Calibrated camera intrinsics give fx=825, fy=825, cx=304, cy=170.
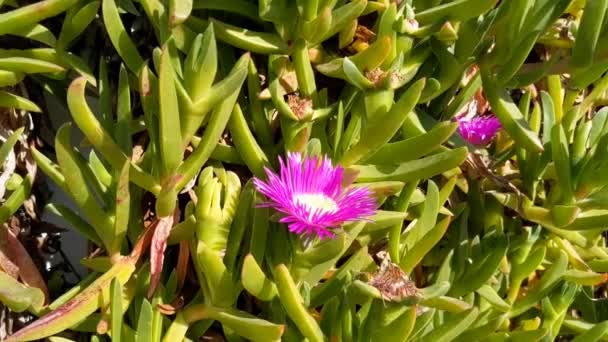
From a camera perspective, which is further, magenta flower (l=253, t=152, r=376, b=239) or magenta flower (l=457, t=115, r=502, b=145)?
magenta flower (l=457, t=115, r=502, b=145)

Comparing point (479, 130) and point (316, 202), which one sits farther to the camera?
point (479, 130)

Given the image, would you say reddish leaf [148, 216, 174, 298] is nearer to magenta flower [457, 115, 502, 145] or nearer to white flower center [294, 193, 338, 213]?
white flower center [294, 193, 338, 213]

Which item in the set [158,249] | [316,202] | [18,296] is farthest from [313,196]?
[18,296]

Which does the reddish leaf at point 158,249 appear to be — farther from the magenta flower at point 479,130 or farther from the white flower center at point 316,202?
the magenta flower at point 479,130

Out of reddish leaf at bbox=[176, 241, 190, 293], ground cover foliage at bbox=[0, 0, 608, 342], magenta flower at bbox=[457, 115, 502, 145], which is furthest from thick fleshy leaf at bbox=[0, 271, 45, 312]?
magenta flower at bbox=[457, 115, 502, 145]

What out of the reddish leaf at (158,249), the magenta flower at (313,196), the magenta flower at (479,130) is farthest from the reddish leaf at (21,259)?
the magenta flower at (479,130)

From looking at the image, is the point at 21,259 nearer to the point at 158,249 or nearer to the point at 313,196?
the point at 158,249
